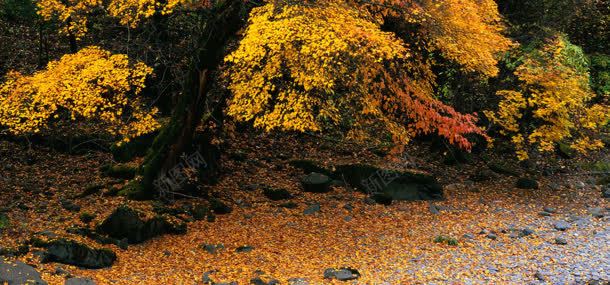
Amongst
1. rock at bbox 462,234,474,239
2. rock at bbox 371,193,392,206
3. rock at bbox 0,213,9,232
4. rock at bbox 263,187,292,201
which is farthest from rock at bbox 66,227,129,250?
rock at bbox 462,234,474,239

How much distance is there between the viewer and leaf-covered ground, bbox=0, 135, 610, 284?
34.6 feet

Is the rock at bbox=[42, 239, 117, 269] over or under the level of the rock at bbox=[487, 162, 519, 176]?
under

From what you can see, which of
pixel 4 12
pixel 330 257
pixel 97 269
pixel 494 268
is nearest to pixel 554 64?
pixel 494 268

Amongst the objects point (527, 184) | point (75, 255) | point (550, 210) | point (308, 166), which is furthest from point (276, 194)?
point (527, 184)

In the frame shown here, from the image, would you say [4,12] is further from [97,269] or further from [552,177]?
[552,177]

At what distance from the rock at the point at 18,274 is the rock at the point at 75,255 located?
2.36 feet

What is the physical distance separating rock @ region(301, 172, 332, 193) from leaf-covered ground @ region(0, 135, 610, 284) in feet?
1.08

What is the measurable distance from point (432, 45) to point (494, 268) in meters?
7.22

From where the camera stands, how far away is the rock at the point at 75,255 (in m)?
9.87

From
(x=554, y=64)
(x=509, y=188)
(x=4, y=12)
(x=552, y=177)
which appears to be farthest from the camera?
(x=4, y=12)

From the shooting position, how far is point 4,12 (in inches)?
838

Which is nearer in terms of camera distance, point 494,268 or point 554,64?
point 494,268

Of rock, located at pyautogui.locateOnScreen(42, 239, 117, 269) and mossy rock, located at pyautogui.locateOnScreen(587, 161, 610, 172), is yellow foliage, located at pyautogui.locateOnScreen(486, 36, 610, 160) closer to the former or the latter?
mossy rock, located at pyautogui.locateOnScreen(587, 161, 610, 172)

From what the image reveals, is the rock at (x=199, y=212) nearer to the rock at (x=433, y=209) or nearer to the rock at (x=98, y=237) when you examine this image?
the rock at (x=98, y=237)
